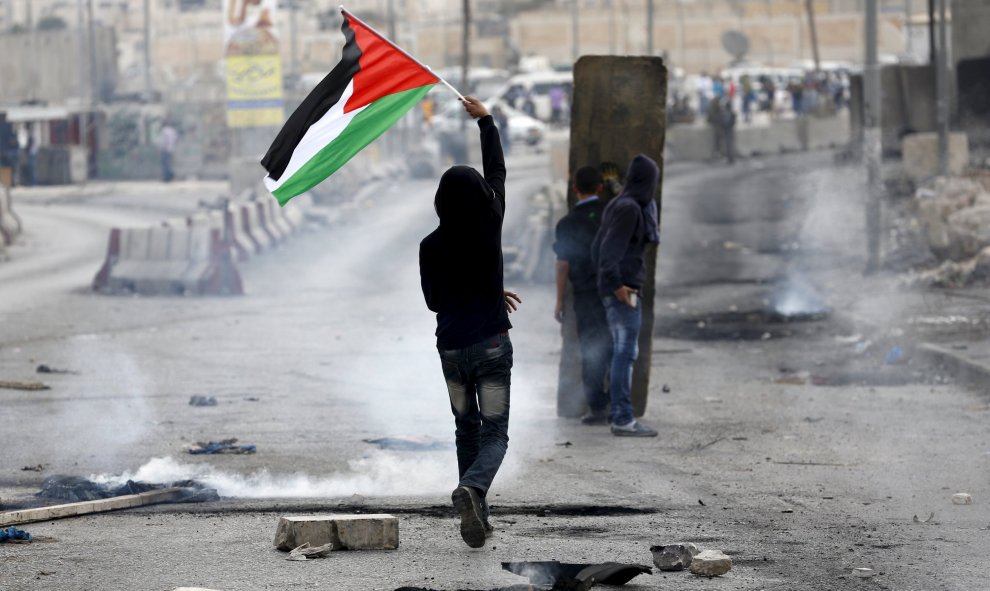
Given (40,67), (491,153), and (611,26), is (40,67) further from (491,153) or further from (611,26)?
(491,153)

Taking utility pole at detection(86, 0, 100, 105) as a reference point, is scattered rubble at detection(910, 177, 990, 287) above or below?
below

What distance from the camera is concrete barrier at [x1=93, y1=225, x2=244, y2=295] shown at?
2038 cm

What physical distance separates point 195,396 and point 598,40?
94.6 m

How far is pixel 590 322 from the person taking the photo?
35.8 feet

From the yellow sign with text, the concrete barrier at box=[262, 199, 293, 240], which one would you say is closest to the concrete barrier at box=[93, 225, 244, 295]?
the concrete barrier at box=[262, 199, 293, 240]

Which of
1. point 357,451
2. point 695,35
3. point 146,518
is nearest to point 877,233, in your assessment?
point 357,451

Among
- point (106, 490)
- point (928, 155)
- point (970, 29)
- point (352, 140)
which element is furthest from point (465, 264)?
point (970, 29)

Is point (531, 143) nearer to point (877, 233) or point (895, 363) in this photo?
point (877, 233)

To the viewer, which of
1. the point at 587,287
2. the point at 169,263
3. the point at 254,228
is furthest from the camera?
the point at 254,228

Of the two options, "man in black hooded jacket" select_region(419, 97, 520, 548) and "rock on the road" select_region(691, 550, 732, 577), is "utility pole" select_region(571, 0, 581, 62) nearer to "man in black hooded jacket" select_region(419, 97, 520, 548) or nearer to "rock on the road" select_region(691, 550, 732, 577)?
"man in black hooded jacket" select_region(419, 97, 520, 548)

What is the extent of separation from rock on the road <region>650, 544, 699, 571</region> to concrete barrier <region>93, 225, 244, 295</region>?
14.5m

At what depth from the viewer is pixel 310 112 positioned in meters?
7.98

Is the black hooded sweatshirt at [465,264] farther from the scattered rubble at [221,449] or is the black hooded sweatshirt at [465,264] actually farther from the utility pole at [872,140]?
the utility pole at [872,140]

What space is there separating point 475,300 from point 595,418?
4.03 meters
